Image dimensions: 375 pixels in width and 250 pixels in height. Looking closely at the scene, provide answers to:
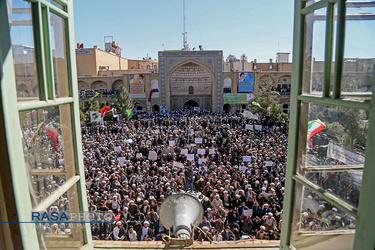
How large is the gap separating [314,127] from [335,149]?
0.15 meters

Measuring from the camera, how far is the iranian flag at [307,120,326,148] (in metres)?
1.42

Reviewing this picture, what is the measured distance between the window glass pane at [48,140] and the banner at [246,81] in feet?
91.1

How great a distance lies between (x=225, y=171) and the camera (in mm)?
8227

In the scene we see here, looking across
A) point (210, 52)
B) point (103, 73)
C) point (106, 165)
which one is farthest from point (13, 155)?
point (103, 73)

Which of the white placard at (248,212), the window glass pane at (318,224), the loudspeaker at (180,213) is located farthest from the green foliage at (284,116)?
the window glass pane at (318,224)

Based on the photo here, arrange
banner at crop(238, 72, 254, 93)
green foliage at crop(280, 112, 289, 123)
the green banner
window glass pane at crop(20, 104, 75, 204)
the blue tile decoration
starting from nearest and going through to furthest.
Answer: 1. window glass pane at crop(20, 104, 75, 204)
2. green foliage at crop(280, 112, 289, 123)
3. the blue tile decoration
4. banner at crop(238, 72, 254, 93)
5. the green banner

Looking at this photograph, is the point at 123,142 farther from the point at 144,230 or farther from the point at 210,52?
the point at 210,52

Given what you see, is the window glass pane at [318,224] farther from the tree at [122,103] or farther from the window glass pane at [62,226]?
the tree at [122,103]

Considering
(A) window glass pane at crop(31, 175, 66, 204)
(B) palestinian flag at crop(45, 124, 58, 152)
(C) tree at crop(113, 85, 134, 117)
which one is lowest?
(C) tree at crop(113, 85, 134, 117)

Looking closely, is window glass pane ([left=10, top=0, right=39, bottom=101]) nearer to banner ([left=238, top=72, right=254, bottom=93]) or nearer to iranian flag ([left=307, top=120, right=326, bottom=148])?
iranian flag ([left=307, top=120, right=326, bottom=148])

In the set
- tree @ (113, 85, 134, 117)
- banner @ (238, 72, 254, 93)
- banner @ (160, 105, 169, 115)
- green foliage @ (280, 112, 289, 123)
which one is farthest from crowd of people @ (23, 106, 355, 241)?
banner @ (238, 72, 254, 93)

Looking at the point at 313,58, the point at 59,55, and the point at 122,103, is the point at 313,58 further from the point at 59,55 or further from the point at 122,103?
the point at 122,103

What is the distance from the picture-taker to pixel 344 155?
1.30m

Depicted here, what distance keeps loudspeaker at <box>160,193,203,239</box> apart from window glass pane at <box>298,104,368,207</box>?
1.44 meters
